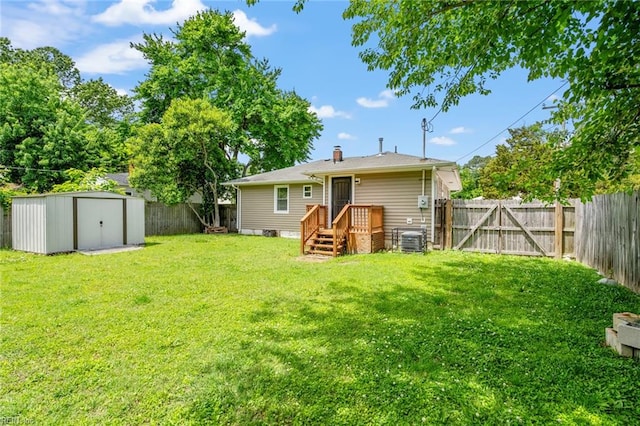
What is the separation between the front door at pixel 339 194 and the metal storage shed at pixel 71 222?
283 inches

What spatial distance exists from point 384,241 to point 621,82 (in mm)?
7595

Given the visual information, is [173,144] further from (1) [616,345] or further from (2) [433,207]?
(1) [616,345]

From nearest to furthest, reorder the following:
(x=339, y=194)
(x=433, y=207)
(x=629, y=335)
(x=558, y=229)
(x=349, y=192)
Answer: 1. (x=629, y=335)
2. (x=558, y=229)
3. (x=433, y=207)
4. (x=349, y=192)
5. (x=339, y=194)

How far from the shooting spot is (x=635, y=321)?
295 centimetres

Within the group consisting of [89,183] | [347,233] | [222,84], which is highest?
[222,84]

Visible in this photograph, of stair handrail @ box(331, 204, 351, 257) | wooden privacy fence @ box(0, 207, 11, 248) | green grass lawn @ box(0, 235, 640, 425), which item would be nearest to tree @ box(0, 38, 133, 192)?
wooden privacy fence @ box(0, 207, 11, 248)

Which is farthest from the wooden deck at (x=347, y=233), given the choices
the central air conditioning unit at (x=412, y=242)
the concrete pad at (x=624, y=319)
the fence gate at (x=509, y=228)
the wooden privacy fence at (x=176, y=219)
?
the wooden privacy fence at (x=176, y=219)

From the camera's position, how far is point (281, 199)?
47.3ft

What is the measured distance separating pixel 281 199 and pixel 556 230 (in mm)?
10234

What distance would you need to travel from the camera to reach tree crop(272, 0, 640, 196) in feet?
9.62

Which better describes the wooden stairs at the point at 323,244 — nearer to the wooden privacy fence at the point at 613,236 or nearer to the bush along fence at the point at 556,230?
the bush along fence at the point at 556,230

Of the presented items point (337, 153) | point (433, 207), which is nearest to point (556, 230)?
point (433, 207)

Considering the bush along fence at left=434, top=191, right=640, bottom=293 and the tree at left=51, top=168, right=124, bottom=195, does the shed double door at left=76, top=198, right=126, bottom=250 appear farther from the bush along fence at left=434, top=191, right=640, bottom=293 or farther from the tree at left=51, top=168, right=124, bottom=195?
the bush along fence at left=434, top=191, right=640, bottom=293

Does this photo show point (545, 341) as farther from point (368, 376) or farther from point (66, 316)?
point (66, 316)
